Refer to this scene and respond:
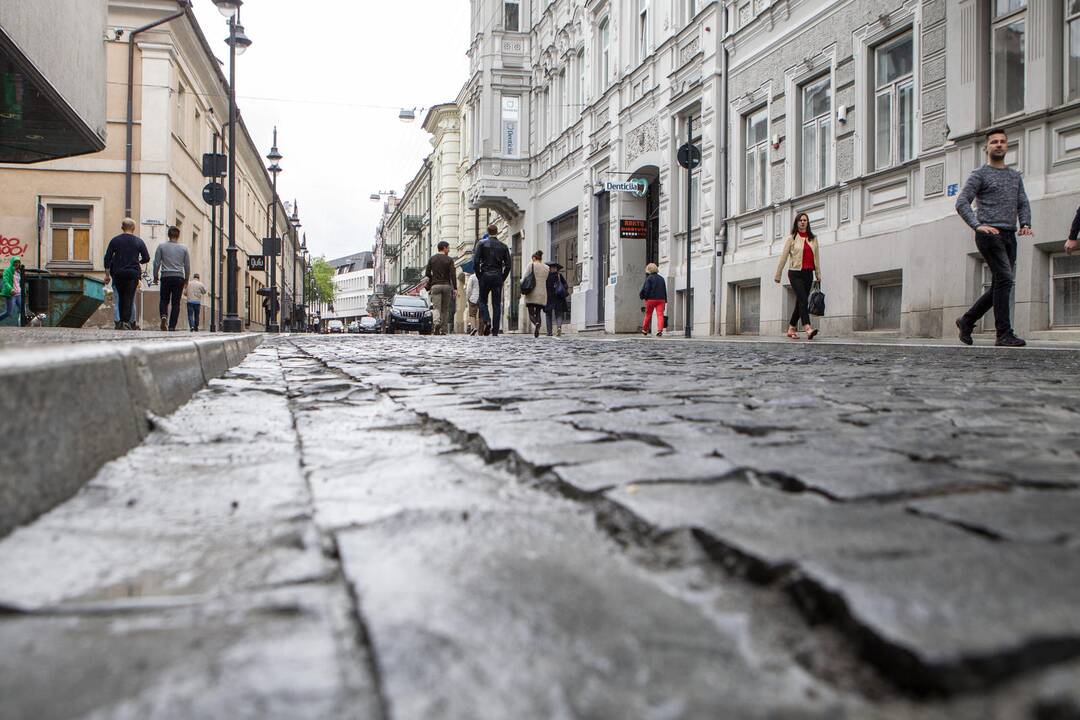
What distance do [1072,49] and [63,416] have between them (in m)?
11.7

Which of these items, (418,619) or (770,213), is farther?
(770,213)

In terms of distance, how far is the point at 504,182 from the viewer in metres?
31.8

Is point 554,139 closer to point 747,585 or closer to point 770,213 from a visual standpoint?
point 770,213

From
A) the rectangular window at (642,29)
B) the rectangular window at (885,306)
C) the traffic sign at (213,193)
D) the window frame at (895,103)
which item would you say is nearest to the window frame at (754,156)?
the window frame at (895,103)

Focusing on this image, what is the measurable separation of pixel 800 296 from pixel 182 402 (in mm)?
10561

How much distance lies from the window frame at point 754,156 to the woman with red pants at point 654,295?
7.20ft

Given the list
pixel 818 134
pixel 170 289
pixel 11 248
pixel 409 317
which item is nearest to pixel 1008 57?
pixel 818 134

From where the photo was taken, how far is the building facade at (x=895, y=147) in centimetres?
1056

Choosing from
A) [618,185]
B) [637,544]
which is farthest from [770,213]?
[637,544]

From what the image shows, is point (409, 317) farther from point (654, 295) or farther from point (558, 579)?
point (558, 579)

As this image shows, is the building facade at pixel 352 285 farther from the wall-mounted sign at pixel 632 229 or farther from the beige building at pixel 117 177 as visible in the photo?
the wall-mounted sign at pixel 632 229

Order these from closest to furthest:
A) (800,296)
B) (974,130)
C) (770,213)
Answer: (974,130) → (800,296) → (770,213)

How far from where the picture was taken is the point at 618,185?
2122 centimetres

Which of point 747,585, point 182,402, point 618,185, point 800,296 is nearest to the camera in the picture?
point 747,585
